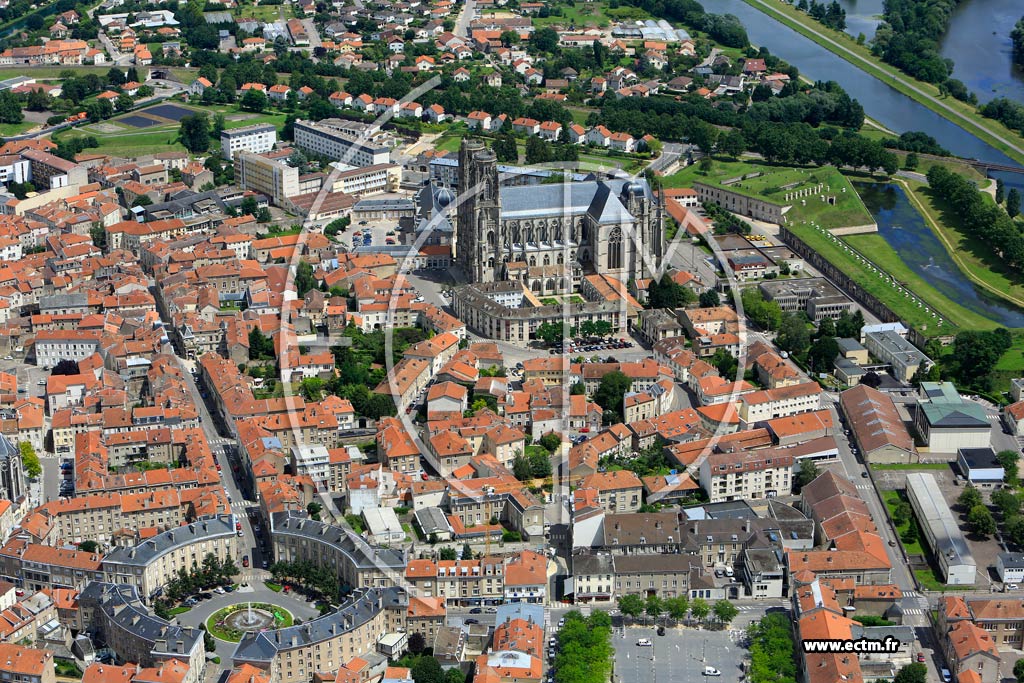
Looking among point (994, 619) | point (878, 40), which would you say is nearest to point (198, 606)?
point (994, 619)

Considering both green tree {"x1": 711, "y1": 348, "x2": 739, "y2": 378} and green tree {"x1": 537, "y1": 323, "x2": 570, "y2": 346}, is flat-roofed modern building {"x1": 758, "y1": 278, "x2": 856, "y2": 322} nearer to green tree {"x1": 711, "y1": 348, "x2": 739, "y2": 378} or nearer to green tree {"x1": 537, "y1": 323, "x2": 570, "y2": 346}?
green tree {"x1": 711, "y1": 348, "x2": 739, "y2": 378}

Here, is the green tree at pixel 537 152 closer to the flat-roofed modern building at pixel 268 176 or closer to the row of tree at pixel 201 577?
the flat-roofed modern building at pixel 268 176

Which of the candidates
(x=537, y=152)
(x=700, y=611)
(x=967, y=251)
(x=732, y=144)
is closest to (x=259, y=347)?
(x=700, y=611)

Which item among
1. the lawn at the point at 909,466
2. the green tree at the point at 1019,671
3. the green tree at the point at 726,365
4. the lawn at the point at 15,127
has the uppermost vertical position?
the green tree at the point at 1019,671

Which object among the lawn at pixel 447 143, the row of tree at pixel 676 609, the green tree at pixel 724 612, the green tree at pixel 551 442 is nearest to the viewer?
the green tree at pixel 724 612

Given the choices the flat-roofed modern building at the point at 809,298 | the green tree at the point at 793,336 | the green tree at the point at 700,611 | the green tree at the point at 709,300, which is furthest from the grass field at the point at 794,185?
the green tree at the point at 700,611

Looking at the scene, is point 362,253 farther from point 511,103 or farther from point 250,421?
point 511,103
